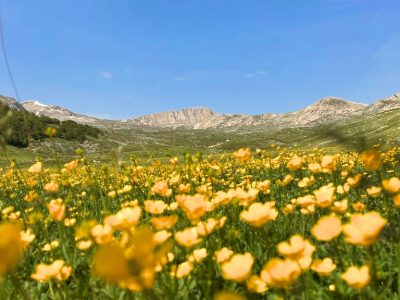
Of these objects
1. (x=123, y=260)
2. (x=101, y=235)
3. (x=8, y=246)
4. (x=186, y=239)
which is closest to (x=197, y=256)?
(x=186, y=239)

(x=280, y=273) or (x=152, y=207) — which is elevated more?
(x=152, y=207)

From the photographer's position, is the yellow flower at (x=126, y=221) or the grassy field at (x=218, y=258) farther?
the yellow flower at (x=126, y=221)

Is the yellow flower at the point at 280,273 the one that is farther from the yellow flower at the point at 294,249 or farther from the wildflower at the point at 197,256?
the wildflower at the point at 197,256

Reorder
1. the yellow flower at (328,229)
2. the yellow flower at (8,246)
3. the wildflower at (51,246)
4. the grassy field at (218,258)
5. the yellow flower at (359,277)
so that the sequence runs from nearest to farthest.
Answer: the yellow flower at (8,246), the grassy field at (218,258), the yellow flower at (359,277), the yellow flower at (328,229), the wildflower at (51,246)

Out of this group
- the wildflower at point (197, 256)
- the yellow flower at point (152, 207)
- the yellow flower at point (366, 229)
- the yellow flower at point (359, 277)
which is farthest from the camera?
the yellow flower at point (152, 207)

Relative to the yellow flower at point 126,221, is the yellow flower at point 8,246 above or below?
above

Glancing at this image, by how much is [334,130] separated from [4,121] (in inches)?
98.4

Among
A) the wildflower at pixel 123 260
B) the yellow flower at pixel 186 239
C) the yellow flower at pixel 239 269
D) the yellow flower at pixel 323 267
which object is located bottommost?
the yellow flower at pixel 323 267

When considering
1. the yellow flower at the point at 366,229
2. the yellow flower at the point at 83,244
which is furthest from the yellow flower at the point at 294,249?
the yellow flower at the point at 83,244

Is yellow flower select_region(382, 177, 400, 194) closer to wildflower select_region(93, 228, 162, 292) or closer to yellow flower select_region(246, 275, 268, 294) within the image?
yellow flower select_region(246, 275, 268, 294)

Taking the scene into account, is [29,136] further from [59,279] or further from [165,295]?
[165,295]

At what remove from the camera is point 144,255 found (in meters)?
0.91

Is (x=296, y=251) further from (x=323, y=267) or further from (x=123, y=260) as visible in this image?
(x=123, y=260)

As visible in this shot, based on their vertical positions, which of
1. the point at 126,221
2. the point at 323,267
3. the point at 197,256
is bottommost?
the point at 323,267
